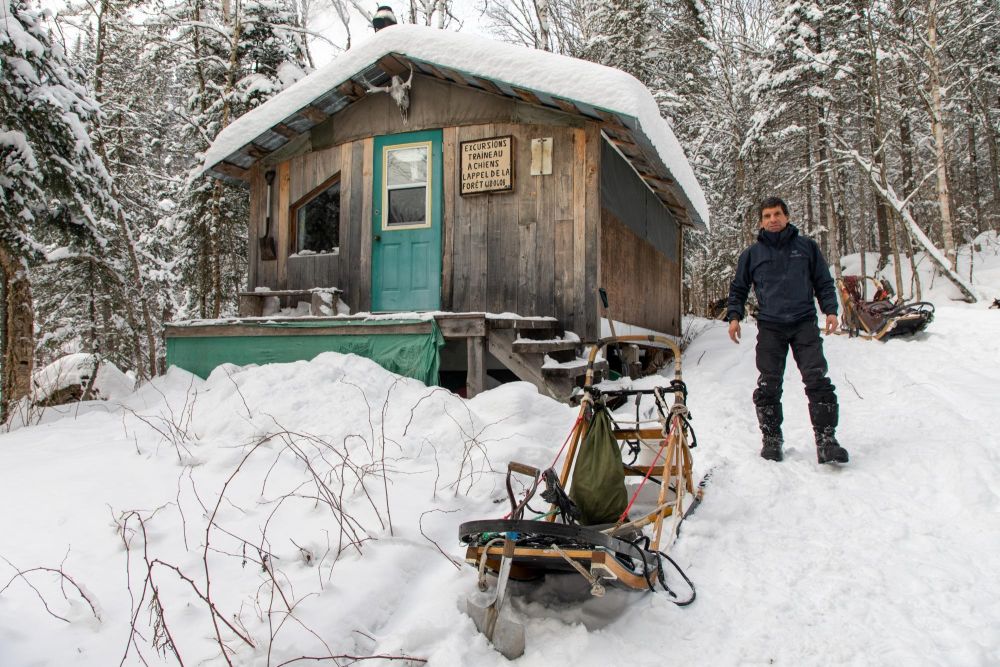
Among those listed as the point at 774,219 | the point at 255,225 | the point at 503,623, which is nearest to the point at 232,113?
the point at 255,225

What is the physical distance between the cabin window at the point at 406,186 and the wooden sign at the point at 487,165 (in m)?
0.61

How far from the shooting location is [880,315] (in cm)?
1018

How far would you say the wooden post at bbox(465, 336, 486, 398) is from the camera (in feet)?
20.6

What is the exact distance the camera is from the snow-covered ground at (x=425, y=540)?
2.17 metres

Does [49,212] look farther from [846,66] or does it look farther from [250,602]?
[846,66]

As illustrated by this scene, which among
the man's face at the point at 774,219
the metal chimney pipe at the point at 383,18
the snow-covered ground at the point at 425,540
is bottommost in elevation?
the snow-covered ground at the point at 425,540

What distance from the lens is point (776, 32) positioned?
17.2 meters

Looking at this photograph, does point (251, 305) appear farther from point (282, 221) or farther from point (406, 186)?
point (406, 186)

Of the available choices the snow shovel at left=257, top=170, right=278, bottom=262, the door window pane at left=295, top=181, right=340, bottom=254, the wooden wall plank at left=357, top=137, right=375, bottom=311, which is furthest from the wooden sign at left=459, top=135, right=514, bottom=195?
the snow shovel at left=257, top=170, right=278, bottom=262

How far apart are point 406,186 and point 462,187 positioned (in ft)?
3.01

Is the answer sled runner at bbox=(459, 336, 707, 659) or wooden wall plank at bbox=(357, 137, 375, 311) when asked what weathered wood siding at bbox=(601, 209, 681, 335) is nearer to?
wooden wall plank at bbox=(357, 137, 375, 311)

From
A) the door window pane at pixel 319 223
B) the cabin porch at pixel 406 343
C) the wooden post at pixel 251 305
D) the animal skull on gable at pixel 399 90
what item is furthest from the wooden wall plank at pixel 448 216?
the wooden post at pixel 251 305

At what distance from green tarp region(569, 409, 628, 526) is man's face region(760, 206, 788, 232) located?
102 inches

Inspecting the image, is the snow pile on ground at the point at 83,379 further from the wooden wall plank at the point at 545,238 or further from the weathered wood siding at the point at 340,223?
the wooden wall plank at the point at 545,238
